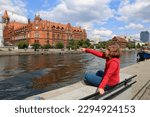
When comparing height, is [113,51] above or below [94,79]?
above

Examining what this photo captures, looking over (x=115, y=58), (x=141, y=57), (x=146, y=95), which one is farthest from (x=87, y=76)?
(x=141, y=57)

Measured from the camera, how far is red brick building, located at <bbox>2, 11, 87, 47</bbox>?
12875 centimetres

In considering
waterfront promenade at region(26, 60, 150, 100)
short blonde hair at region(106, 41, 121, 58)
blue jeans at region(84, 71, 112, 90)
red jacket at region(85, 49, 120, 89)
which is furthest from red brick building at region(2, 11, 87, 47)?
short blonde hair at region(106, 41, 121, 58)

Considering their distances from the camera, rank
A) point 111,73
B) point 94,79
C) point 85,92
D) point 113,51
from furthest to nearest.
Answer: point 94,79, point 85,92, point 113,51, point 111,73

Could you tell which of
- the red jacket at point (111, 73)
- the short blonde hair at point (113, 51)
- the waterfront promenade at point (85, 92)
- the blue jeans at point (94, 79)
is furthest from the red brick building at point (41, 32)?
the short blonde hair at point (113, 51)

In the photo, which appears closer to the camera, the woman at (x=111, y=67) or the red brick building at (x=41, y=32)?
the woman at (x=111, y=67)

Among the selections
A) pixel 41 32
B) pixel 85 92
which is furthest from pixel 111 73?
pixel 41 32

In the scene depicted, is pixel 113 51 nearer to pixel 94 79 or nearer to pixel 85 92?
pixel 85 92

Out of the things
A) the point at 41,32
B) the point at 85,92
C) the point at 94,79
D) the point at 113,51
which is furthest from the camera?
the point at 41,32

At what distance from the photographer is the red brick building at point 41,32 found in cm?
12875

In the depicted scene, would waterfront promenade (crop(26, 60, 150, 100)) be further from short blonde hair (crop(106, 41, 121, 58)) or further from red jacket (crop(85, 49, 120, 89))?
short blonde hair (crop(106, 41, 121, 58))

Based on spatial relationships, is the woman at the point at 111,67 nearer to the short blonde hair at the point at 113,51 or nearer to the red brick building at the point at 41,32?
the short blonde hair at the point at 113,51

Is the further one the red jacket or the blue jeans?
the blue jeans

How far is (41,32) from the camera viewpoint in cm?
12825
